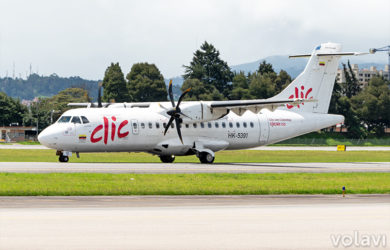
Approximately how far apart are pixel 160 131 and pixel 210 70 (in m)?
105

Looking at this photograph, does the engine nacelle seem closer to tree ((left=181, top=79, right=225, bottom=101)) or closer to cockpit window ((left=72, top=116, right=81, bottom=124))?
cockpit window ((left=72, top=116, right=81, bottom=124))

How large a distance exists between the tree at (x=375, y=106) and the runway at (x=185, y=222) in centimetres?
10271

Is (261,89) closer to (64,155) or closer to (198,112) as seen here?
(198,112)

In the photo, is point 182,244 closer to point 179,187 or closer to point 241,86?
point 179,187

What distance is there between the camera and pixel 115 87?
138000 mm

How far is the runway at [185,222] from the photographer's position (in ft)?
45.5

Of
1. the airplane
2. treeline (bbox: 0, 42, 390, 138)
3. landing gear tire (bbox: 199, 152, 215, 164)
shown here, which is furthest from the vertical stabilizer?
treeline (bbox: 0, 42, 390, 138)

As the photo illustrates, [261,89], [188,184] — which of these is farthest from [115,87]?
[188,184]

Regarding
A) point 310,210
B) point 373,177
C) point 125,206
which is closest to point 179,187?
point 125,206

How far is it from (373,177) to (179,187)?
11.9m

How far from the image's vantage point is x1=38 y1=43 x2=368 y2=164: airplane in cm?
4119

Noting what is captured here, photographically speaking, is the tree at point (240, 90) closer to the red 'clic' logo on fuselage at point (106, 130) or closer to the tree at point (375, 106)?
the tree at point (375, 106)

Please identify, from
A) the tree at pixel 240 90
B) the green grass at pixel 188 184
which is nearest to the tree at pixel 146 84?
the tree at pixel 240 90

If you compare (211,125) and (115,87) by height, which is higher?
(115,87)
